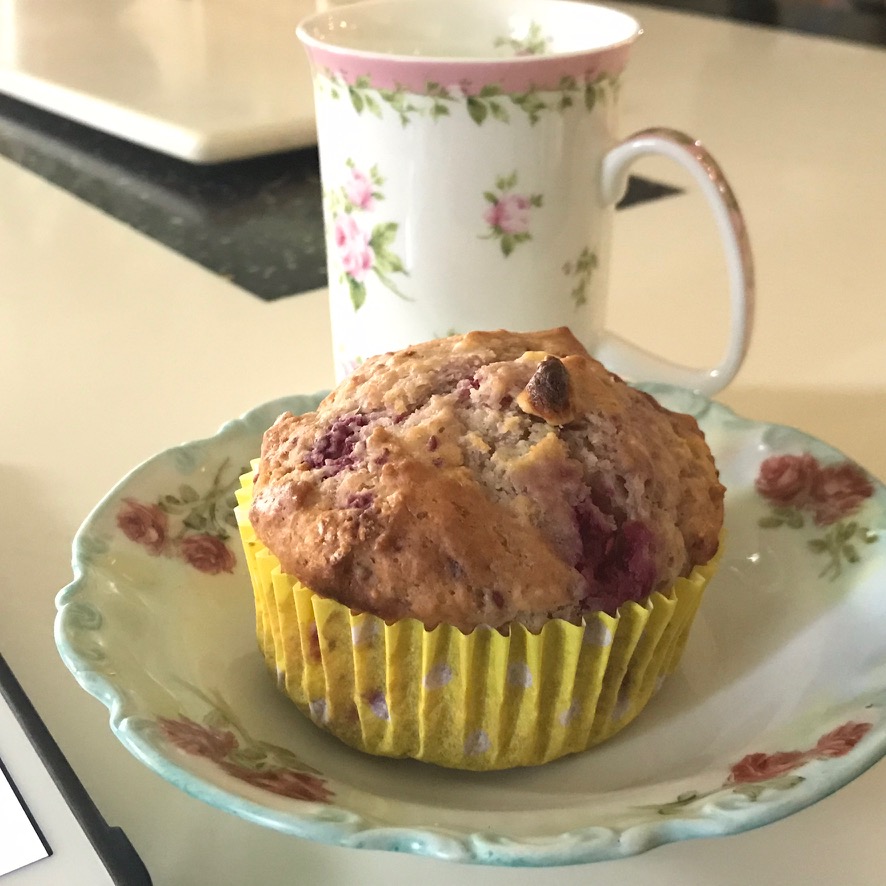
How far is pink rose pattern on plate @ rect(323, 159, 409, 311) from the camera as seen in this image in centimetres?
67

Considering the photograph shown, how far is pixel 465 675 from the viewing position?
475 mm

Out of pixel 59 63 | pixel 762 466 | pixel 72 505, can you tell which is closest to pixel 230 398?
pixel 72 505

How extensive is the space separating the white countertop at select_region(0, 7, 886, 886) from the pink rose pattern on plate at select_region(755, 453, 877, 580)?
0.12 meters

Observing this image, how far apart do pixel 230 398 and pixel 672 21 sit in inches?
71.4

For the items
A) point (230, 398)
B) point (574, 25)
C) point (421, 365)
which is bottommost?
point (230, 398)

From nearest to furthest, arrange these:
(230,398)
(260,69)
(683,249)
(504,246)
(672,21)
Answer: (504,246) → (230,398) → (683,249) → (260,69) → (672,21)

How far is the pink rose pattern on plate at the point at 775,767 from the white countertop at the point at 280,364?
45 mm

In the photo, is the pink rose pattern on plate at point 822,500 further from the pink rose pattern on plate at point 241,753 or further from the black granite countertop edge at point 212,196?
the black granite countertop edge at point 212,196

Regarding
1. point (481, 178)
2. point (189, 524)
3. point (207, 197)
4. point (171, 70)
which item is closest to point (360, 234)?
point (481, 178)

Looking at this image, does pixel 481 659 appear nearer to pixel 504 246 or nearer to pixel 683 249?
pixel 504 246

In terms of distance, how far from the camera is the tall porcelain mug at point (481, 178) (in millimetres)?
628

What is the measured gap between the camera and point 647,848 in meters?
0.38

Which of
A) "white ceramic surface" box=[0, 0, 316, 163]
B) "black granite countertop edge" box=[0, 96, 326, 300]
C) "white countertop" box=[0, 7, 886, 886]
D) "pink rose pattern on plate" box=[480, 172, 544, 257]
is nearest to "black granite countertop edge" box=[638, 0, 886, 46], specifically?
"white countertop" box=[0, 7, 886, 886]

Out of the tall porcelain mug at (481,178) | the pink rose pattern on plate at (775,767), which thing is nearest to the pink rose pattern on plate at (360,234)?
the tall porcelain mug at (481,178)
